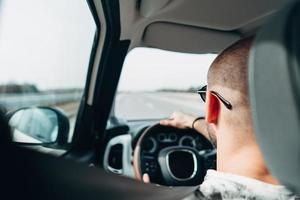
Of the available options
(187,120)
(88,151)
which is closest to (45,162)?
(187,120)

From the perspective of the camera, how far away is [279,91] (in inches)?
44.4

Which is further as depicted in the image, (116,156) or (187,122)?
(116,156)

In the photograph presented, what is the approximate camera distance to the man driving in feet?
4.66

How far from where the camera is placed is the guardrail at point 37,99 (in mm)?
1897

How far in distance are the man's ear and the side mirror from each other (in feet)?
3.57

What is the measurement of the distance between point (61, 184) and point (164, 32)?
2400mm

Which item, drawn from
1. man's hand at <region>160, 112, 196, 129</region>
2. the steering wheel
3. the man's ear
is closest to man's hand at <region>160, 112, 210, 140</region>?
man's hand at <region>160, 112, 196, 129</region>

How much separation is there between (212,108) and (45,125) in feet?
5.79

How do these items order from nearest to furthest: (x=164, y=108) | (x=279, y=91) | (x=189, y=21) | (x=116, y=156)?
(x=279, y=91)
(x=189, y=21)
(x=116, y=156)
(x=164, y=108)

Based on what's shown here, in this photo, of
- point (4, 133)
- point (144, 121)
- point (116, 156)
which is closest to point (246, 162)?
point (4, 133)

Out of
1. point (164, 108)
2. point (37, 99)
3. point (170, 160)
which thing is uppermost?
point (37, 99)

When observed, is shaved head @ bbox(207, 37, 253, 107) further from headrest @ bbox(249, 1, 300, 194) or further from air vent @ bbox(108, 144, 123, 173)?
air vent @ bbox(108, 144, 123, 173)

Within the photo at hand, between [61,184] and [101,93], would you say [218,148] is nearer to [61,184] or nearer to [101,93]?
[61,184]

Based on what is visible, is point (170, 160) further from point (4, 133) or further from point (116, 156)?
point (4, 133)
